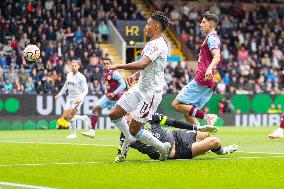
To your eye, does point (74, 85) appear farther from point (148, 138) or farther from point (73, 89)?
point (148, 138)

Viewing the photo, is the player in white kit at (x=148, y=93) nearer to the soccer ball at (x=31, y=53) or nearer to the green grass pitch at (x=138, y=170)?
the green grass pitch at (x=138, y=170)

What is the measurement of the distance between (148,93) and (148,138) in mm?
777

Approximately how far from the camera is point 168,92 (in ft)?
119

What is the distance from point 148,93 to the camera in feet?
42.0

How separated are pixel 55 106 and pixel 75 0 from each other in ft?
28.4

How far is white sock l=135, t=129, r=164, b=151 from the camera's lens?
12.4 m

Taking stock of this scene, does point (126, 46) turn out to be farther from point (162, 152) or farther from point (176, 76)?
point (162, 152)

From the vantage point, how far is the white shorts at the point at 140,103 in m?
12.6

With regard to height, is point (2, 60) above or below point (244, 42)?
below

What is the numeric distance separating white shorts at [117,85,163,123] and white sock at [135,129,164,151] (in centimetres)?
22

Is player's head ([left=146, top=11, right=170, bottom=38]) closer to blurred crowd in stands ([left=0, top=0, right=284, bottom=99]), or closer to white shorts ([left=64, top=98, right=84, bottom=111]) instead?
white shorts ([left=64, top=98, right=84, bottom=111])

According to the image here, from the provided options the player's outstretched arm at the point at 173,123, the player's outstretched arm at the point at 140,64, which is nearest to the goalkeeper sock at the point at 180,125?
the player's outstretched arm at the point at 173,123

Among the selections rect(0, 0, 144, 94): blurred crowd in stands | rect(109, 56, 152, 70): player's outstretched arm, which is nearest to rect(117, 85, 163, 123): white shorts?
rect(109, 56, 152, 70): player's outstretched arm

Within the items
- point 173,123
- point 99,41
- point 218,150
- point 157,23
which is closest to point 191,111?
point 173,123
